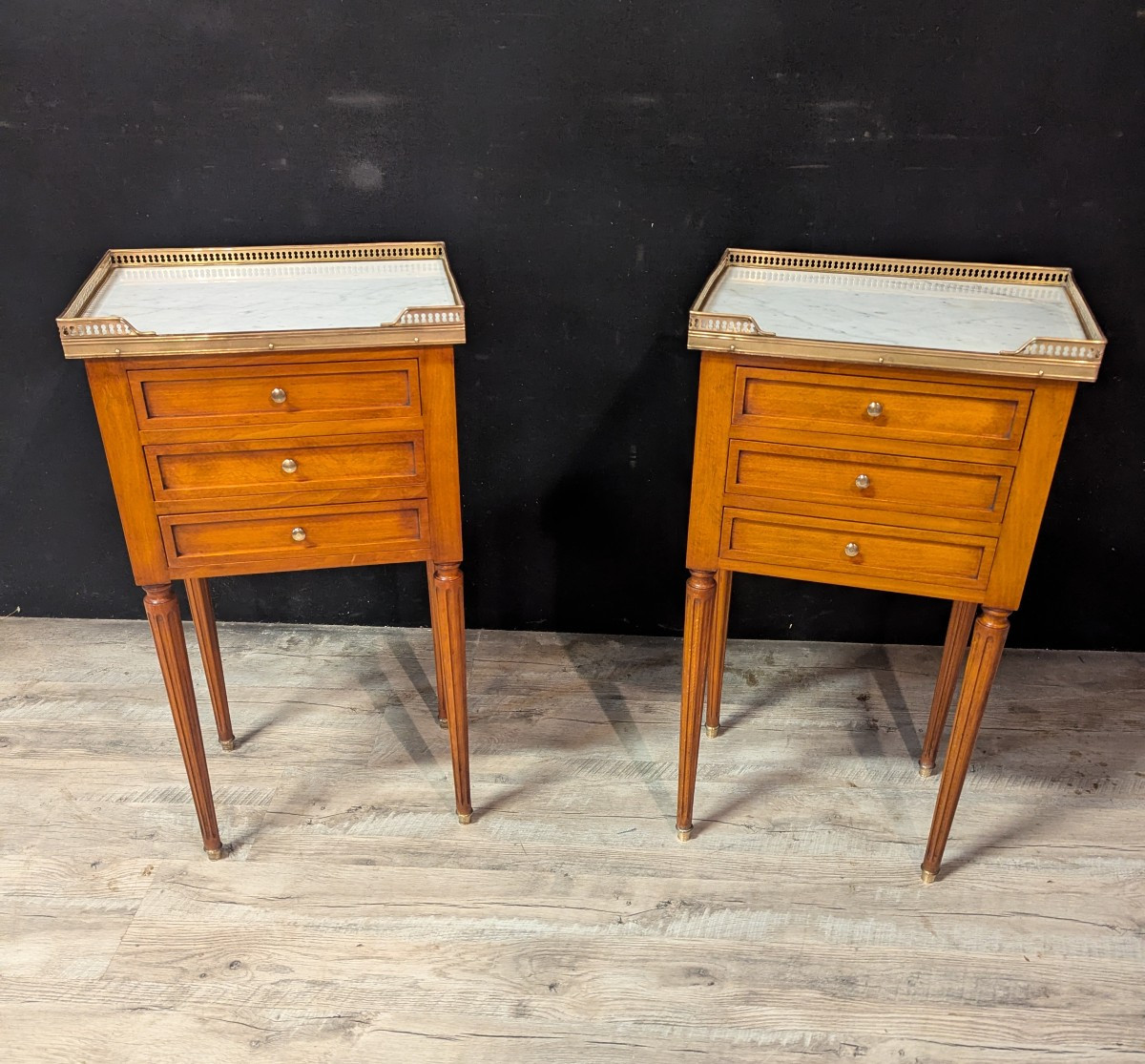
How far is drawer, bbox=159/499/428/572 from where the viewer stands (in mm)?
1722

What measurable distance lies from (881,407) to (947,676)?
Answer: 2.73 ft

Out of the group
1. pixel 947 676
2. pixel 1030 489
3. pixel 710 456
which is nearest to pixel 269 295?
pixel 710 456

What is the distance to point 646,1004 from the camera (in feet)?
5.69

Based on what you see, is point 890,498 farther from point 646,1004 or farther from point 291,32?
point 291,32

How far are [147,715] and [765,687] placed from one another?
147 centimetres

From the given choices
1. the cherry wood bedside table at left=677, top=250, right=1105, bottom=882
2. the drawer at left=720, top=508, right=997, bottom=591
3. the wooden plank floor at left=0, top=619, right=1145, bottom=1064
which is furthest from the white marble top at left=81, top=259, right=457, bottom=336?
the wooden plank floor at left=0, top=619, right=1145, bottom=1064

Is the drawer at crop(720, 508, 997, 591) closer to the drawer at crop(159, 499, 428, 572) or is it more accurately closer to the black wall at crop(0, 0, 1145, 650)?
the drawer at crop(159, 499, 428, 572)

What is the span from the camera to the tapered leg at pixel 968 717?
Answer: 5.70 feet

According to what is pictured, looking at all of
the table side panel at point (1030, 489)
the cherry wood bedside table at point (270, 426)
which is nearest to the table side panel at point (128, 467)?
the cherry wood bedside table at point (270, 426)

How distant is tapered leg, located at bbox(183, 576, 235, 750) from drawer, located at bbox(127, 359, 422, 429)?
0.56m

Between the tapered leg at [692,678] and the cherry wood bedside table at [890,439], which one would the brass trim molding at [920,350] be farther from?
the tapered leg at [692,678]

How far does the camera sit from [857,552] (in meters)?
1.73

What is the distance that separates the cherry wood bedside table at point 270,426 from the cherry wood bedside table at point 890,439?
45cm

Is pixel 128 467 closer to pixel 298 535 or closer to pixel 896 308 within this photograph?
pixel 298 535
